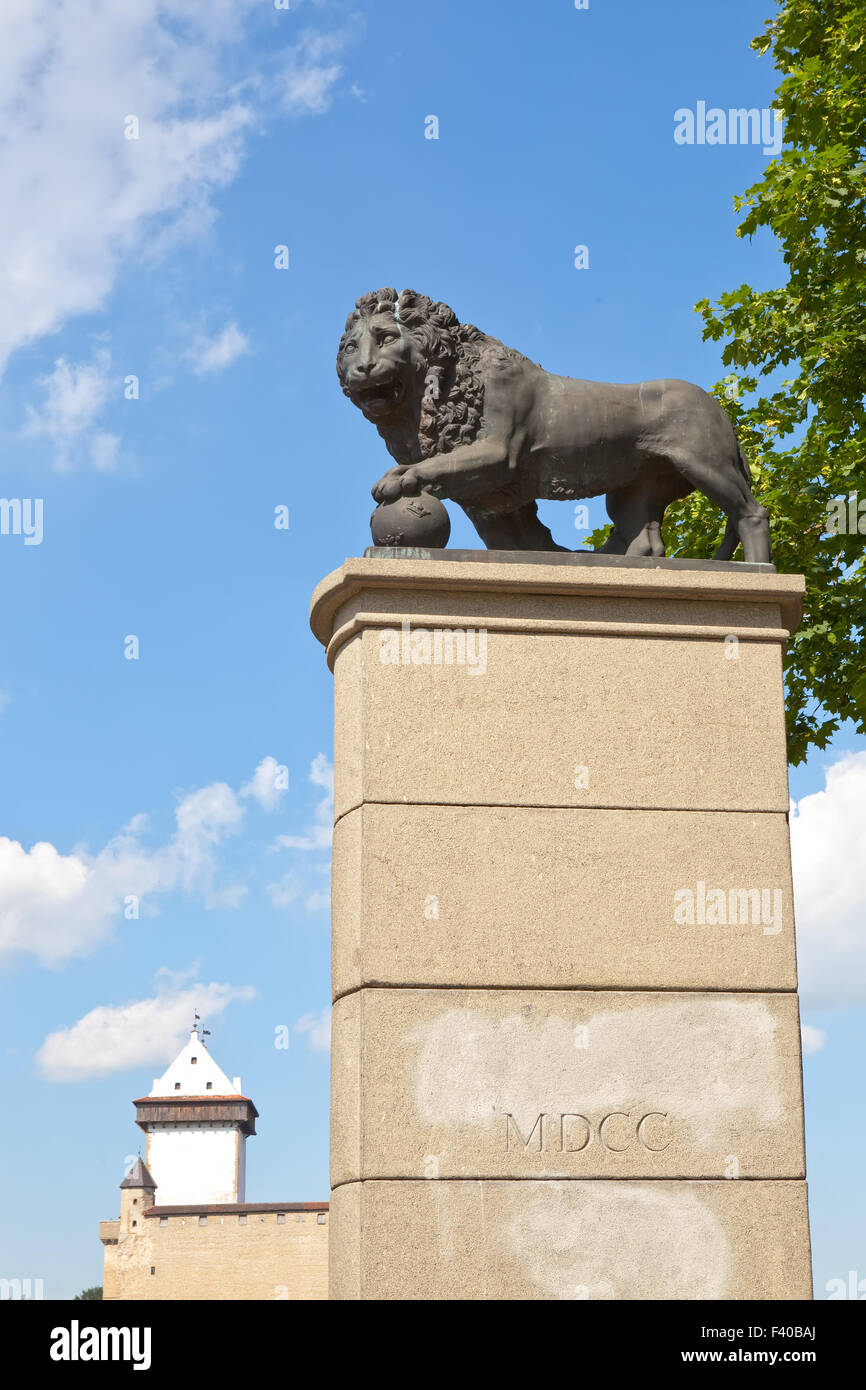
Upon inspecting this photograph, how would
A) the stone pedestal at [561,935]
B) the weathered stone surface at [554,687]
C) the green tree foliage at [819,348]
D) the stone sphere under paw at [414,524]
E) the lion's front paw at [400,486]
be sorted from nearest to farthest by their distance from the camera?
the stone pedestal at [561,935] < the weathered stone surface at [554,687] < the stone sphere under paw at [414,524] < the lion's front paw at [400,486] < the green tree foliage at [819,348]

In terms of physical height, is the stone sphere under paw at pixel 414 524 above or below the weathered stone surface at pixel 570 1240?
above

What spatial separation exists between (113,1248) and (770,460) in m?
54.7

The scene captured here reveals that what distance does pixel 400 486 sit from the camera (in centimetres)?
759

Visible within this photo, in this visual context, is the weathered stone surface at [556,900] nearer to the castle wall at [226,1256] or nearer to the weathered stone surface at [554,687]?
the weathered stone surface at [554,687]

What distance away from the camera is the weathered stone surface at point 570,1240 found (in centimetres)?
636

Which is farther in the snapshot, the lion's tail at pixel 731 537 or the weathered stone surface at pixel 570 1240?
the lion's tail at pixel 731 537

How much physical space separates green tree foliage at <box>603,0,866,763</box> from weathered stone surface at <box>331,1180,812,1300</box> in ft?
29.0

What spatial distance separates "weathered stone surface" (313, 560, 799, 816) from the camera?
22.8 ft

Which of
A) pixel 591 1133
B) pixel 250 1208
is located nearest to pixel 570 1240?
pixel 591 1133

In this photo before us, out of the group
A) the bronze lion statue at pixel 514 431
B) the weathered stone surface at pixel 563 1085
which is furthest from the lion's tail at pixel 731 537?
the weathered stone surface at pixel 563 1085

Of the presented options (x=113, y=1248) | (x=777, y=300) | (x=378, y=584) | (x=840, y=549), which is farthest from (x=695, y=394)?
(x=113, y=1248)

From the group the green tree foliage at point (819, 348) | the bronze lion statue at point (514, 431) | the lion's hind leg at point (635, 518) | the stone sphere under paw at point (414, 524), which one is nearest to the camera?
the stone sphere under paw at point (414, 524)

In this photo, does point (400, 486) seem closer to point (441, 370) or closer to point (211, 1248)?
point (441, 370)
